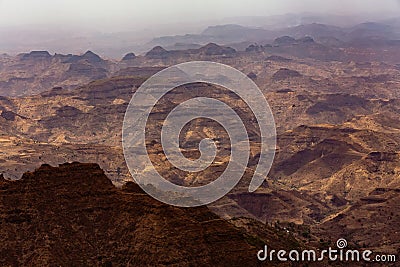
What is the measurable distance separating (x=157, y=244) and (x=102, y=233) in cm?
762

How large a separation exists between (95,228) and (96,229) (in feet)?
0.73

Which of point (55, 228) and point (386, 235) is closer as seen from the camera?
point (55, 228)

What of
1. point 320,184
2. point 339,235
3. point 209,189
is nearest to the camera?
point 339,235

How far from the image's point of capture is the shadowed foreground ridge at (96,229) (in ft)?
242

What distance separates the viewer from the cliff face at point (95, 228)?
7362 centimetres

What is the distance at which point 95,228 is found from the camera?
255ft

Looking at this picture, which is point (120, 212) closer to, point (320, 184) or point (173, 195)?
point (173, 195)

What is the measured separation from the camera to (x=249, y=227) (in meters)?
97.6

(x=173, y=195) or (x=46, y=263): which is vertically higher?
(x=46, y=263)

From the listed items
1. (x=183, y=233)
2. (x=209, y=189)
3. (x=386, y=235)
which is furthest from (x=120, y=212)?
(x=209, y=189)

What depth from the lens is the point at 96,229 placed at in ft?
254

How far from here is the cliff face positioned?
73.6 meters

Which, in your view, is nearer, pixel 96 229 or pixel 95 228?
pixel 96 229

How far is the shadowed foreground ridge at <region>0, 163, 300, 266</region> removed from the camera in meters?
73.6
